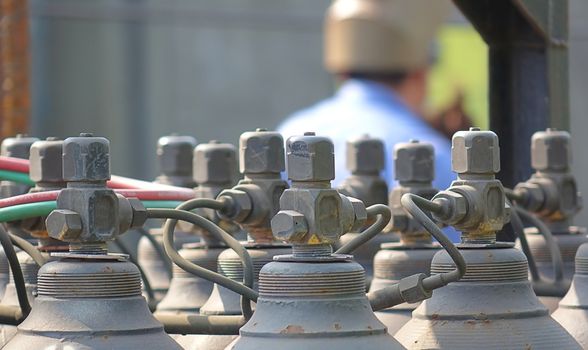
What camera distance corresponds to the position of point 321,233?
1.96 metres

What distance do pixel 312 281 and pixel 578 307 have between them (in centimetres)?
66

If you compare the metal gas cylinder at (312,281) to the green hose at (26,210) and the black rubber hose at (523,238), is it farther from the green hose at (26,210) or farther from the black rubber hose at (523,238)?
the black rubber hose at (523,238)

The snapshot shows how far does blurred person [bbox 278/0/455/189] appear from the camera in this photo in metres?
6.30

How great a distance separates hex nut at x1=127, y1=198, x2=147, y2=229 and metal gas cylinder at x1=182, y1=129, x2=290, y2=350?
1.09 ft

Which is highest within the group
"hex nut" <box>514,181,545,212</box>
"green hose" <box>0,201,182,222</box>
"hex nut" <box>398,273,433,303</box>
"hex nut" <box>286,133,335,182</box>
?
"hex nut" <box>286,133,335,182</box>

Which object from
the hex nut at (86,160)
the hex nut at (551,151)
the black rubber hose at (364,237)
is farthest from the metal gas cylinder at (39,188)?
the hex nut at (551,151)

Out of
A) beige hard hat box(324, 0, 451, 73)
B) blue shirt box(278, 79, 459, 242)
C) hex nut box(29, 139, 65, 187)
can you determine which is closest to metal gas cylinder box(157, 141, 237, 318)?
hex nut box(29, 139, 65, 187)

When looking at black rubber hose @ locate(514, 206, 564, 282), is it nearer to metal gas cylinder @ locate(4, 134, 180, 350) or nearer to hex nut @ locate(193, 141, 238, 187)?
hex nut @ locate(193, 141, 238, 187)

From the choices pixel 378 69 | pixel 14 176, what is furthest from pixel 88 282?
pixel 378 69

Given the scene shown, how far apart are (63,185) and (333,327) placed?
74cm

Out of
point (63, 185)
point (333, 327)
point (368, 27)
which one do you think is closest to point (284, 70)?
point (368, 27)

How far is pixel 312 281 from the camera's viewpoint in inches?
75.1

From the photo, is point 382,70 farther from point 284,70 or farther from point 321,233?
point 321,233

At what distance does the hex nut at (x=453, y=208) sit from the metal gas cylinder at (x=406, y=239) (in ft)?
1.27
